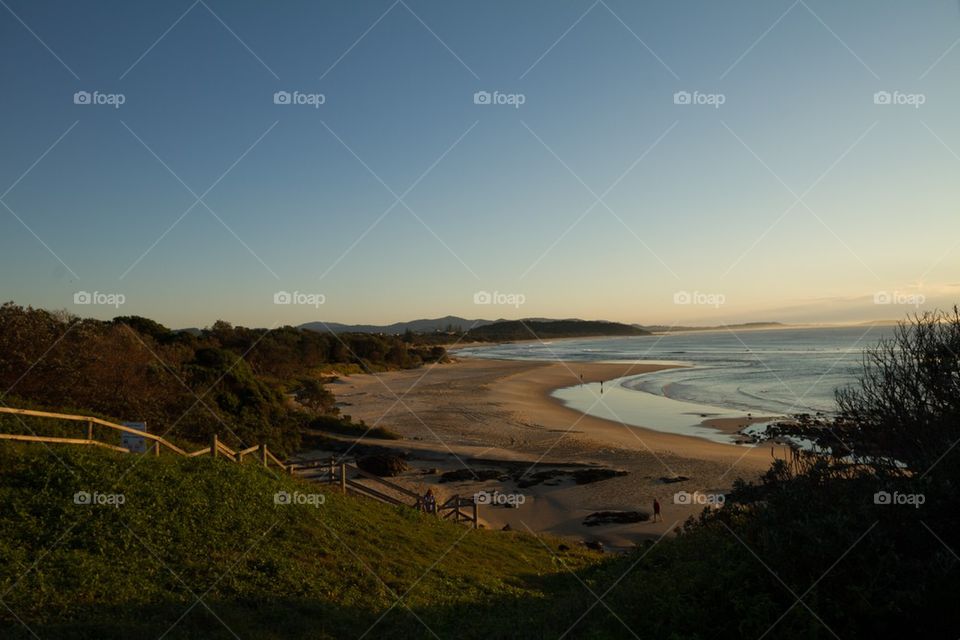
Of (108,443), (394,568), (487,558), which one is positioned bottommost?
(487,558)

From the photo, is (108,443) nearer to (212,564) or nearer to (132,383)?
(132,383)

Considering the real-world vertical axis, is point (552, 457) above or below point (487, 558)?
below

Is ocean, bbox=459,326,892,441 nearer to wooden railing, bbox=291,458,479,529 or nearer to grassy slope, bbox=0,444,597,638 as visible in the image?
wooden railing, bbox=291,458,479,529

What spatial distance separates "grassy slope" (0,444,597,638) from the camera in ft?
29.1

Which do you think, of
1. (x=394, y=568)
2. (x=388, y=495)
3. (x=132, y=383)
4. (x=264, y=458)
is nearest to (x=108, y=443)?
(x=264, y=458)

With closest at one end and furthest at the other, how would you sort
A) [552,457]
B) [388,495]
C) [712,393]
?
1. [388,495]
2. [552,457]
3. [712,393]

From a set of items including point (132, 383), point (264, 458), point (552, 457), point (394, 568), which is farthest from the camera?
point (552, 457)

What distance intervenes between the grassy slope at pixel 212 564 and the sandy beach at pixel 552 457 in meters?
6.30

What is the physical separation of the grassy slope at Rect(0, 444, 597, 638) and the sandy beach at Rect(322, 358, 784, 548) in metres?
6.30

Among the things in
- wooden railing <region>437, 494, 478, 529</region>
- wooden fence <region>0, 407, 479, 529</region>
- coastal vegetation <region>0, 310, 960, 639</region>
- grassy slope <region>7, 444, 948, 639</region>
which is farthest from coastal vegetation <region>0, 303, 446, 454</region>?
wooden railing <region>437, 494, 478, 529</region>

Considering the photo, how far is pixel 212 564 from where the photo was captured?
1073 cm

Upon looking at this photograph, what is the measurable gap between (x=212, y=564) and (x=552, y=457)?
2325 centimetres

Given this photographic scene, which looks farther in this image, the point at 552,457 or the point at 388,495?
the point at 552,457

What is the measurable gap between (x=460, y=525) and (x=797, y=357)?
90589 millimetres
